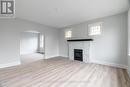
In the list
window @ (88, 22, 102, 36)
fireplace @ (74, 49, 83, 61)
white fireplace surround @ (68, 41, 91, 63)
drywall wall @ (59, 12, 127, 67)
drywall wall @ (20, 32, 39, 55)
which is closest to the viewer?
drywall wall @ (59, 12, 127, 67)

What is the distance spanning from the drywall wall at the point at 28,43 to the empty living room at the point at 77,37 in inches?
170

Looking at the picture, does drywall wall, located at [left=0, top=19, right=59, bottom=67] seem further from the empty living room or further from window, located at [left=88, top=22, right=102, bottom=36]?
window, located at [left=88, top=22, right=102, bottom=36]

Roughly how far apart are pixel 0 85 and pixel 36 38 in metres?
8.51

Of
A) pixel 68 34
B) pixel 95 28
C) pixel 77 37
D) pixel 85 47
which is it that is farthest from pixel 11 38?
pixel 95 28

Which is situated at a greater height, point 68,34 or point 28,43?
point 68,34

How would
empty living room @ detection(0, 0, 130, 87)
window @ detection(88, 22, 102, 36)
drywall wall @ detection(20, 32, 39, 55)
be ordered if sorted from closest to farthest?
1. empty living room @ detection(0, 0, 130, 87)
2. window @ detection(88, 22, 102, 36)
3. drywall wall @ detection(20, 32, 39, 55)

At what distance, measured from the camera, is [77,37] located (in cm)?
604

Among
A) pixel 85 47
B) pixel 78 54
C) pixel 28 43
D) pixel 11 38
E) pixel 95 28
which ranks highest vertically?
pixel 95 28

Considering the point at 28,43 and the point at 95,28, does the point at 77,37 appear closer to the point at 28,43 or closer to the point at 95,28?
the point at 95,28

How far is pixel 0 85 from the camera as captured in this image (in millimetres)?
2418

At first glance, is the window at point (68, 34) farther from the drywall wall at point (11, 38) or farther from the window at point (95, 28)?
the drywall wall at point (11, 38)

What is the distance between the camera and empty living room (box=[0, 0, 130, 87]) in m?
3.08

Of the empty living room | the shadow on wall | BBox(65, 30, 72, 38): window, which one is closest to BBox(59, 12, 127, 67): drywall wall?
the empty living room

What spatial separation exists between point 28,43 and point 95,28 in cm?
789
